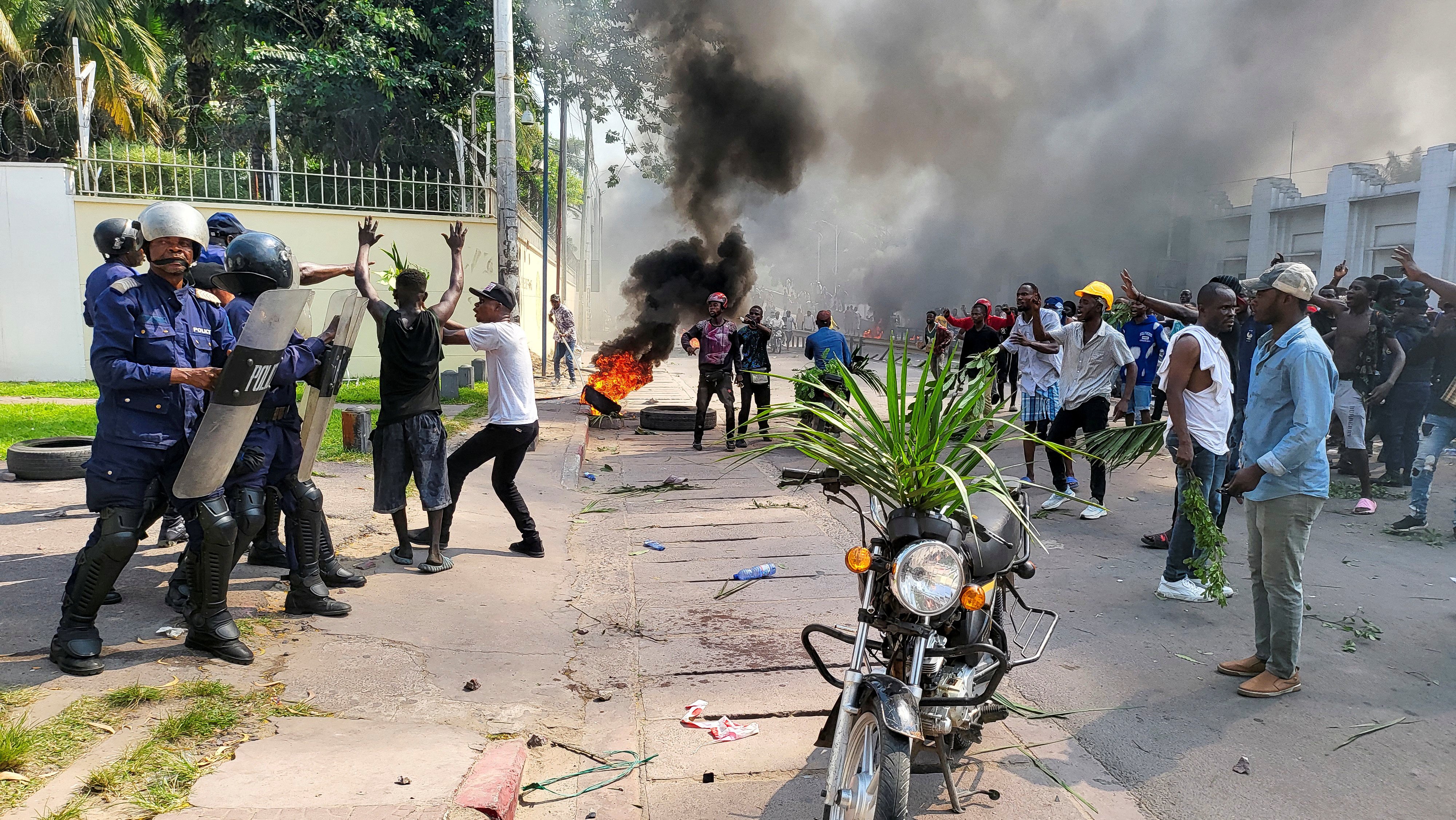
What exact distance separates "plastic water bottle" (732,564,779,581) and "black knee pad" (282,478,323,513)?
2.45m

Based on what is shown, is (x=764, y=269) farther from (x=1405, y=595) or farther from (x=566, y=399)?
(x=1405, y=595)

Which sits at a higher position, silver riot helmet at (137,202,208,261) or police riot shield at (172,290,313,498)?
silver riot helmet at (137,202,208,261)

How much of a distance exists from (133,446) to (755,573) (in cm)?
342

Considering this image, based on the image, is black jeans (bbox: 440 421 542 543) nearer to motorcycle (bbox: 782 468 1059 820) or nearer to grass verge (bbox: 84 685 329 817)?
grass verge (bbox: 84 685 329 817)

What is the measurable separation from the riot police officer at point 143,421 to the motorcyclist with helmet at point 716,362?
714 centimetres

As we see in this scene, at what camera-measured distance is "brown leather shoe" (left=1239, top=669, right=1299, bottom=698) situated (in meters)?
3.97

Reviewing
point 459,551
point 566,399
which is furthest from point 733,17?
point 459,551

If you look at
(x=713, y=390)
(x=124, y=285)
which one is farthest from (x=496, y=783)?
(x=713, y=390)

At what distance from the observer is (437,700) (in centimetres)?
382

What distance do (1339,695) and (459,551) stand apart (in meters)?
4.89

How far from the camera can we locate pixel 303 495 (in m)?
4.61

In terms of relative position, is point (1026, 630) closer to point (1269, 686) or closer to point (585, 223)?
point (1269, 686)

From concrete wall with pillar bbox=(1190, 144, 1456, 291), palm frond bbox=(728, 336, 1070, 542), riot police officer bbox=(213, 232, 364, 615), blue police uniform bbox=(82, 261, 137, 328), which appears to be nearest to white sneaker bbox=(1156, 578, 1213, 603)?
palm frond bbox=(728, 336, 1070, 542)

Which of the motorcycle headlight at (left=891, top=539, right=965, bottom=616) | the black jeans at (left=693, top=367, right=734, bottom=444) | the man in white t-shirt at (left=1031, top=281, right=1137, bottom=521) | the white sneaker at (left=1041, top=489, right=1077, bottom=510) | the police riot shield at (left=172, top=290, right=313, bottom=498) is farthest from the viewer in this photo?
the black jeans at (left=693, top=367, right=734, bottom=444)
